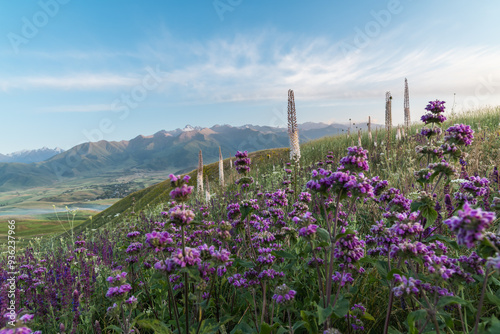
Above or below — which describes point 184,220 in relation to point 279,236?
above

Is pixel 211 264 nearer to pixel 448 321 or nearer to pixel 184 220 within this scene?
pixel 184 220

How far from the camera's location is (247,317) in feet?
11.1

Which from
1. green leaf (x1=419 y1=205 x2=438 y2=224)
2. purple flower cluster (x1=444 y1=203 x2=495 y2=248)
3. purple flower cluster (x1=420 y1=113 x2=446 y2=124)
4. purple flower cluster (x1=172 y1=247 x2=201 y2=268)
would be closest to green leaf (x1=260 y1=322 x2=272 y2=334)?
purple flower cluster (x1=172 y1=247 x2=201 y2=268)

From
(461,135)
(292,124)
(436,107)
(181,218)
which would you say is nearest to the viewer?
(181,218)

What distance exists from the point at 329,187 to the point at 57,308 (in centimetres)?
540

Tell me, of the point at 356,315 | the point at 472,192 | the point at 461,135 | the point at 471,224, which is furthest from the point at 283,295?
the point at 461,135

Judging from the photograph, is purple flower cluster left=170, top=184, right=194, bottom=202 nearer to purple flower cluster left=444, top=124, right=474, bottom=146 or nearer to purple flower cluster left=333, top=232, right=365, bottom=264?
purple flower cluster left=333, top=232, right=365, bottom=264

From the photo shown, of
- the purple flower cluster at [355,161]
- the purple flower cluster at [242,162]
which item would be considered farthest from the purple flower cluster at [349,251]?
the purple flower cluster at [242,162]

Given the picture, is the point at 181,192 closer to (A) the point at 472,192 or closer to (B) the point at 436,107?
(A) the point at 472,192

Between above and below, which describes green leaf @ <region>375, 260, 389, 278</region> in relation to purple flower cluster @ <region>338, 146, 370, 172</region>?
below

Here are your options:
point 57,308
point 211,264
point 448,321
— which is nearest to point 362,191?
point 448,321

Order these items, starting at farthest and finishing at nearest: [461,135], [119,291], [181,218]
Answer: [461,135] → [119,291] → [181,218]

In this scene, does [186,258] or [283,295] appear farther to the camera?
[283,295]

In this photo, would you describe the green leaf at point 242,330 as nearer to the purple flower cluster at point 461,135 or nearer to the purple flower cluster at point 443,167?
the purple flower cluster at point 443,167
